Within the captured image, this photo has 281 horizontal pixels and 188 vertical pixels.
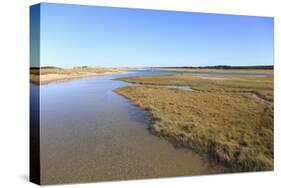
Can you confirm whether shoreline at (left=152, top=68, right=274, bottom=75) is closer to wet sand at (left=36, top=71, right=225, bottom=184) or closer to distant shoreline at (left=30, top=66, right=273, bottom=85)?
distant shoreline at (left=30, top=66, right=273, bottom=85)

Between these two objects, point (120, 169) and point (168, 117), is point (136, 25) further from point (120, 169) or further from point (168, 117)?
point (120, 169)

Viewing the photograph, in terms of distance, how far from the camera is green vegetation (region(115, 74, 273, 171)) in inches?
313

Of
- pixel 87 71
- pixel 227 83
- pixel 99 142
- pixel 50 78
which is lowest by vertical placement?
pixel 99 142

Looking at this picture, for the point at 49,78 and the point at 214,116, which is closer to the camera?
the point at 49,78

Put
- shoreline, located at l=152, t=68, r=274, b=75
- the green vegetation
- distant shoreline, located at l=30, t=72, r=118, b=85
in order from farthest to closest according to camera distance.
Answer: shoreline, located at l=152, t=68, r=274, b=75, the green vegetation, distant shoreline, located at l=30, t=72, r=118, b=85

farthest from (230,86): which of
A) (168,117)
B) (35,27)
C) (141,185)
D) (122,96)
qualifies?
(35,27)

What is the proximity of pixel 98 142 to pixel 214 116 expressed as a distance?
2.75 m

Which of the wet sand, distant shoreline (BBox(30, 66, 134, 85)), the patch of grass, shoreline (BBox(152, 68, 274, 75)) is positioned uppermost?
shoreline (BBox(152, 68, 274, 75))

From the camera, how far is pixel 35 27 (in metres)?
7.07

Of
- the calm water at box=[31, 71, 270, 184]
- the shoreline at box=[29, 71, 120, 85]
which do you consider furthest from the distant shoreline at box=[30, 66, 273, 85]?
the calm water at box=[31, 71, 270, 184]

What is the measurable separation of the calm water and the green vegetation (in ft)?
1.05

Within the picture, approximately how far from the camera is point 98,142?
7285 millimetres

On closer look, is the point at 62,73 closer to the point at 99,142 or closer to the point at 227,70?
the point at 99,142

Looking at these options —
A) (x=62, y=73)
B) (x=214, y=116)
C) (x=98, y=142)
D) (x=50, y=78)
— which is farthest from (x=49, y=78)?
(x=214, y=116)
